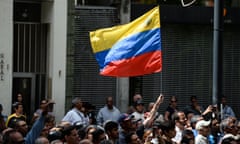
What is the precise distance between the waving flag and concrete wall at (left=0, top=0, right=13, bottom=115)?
6291mm

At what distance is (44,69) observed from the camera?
63.3 ft

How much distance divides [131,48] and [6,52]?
6.87 m

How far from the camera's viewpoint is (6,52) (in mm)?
18266

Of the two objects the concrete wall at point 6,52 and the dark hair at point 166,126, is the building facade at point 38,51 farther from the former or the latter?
the dark hair at point 166,126

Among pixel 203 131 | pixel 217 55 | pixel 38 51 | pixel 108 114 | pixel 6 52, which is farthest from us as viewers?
pixel 38 51

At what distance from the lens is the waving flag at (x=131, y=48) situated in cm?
1202

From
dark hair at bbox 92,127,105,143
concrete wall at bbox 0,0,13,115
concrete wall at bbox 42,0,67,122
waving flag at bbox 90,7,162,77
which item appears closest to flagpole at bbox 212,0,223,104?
waving flag at bbox 90,7,162,77

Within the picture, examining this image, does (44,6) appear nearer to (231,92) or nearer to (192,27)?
(192,27)

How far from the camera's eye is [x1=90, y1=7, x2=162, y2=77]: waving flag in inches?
473

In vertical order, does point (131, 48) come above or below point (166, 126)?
above

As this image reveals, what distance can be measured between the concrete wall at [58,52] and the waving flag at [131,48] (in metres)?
6.52

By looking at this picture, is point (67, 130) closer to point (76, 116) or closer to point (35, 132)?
point (35, 132)

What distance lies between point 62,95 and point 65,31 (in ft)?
5.61

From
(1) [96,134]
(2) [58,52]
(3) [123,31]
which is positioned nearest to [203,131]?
(3) [123,31]
